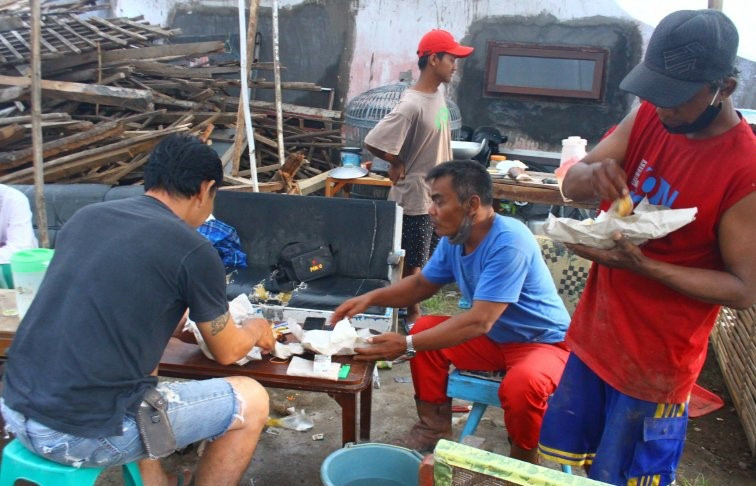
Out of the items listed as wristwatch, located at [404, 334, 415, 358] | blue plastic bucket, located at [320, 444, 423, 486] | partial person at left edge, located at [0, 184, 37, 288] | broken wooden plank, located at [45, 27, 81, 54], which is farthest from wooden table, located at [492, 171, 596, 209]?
broken wooden plank, located at [45, 27, 81, 54]

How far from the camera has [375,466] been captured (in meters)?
2.55

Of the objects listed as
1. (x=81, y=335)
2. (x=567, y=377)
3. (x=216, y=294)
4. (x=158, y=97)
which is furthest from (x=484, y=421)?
(x=158, y=97)

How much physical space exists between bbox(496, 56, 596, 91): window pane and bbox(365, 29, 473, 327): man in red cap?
10.7 feet

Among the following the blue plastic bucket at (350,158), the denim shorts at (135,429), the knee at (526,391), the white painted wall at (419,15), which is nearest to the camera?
the denim shorts at (135,429)

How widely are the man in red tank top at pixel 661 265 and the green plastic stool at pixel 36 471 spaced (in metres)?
1.61

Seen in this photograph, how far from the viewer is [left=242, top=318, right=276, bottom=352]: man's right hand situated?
2363mm

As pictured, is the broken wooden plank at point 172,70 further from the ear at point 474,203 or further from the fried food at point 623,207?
the fried food at point 623,207

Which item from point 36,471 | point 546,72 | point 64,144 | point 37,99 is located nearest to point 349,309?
point 36,471

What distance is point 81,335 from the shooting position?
187 cm

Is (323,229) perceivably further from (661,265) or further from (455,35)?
(455,35)

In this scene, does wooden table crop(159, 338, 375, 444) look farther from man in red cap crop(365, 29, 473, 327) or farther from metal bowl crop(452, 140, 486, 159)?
metal bowl crop(452, 140, 486, 159)

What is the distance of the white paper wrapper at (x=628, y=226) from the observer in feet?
5.58

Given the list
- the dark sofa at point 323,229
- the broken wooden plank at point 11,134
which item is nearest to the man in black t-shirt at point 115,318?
the dark sofa at point 323,229

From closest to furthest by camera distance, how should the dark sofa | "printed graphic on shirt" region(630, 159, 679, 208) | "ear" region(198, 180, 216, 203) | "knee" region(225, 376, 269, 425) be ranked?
1. "printed graphic on shirt" region(630, 159, 679, 208)
2. "ear" region(198, 180, 216, 203)
3. "knee" region(225, 376, 269, 425)
4. the dark sofa
